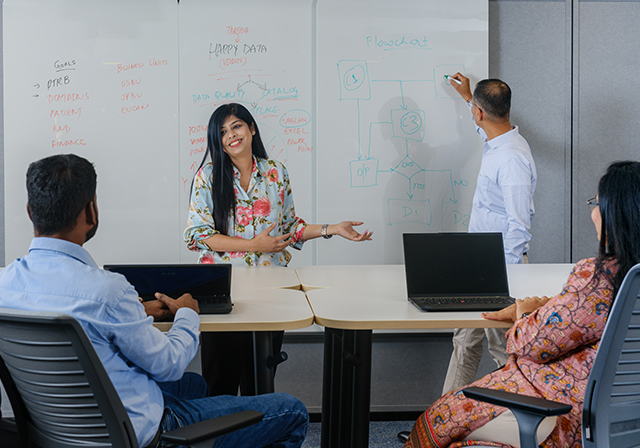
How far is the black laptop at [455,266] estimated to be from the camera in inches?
66.6

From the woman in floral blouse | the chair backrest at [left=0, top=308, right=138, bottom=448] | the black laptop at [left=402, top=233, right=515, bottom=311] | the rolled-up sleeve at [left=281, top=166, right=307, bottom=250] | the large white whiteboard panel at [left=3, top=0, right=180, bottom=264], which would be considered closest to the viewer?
the chair backrest at [left=0, top=308, right=138, bottom=448]

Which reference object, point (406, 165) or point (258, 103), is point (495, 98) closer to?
point (406, 165)

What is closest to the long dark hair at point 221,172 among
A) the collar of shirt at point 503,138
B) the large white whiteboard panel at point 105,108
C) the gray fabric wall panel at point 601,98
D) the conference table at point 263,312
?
the conference table at point 263,312

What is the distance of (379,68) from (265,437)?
88.4 inches

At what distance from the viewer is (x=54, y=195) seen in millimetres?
Answer: 1098

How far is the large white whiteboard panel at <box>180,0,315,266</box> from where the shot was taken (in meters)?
2.88

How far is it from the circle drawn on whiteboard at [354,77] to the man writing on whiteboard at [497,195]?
65cm

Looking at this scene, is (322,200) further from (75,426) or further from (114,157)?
(75,426)

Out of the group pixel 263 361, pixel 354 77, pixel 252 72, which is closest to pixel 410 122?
pixel 354 77

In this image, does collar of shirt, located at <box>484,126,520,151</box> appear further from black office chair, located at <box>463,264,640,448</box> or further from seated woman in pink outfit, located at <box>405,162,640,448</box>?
black office chair, located at <box>463,264,640,448</box>

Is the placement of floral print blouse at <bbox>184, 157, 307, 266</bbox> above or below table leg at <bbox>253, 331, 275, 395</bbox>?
above

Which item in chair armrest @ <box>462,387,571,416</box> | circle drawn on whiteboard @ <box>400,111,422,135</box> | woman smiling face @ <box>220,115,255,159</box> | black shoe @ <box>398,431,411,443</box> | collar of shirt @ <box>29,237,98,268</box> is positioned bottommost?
black shoe @ <box>398,431,411,443</box>

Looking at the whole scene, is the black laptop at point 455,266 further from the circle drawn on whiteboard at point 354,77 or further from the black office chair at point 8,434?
the circle drawn on whiteboard at point 354,77

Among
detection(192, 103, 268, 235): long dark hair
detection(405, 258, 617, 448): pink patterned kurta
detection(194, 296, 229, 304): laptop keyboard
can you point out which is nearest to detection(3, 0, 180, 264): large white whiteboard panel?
detection(192, 103, 268, 235): long dark hair
